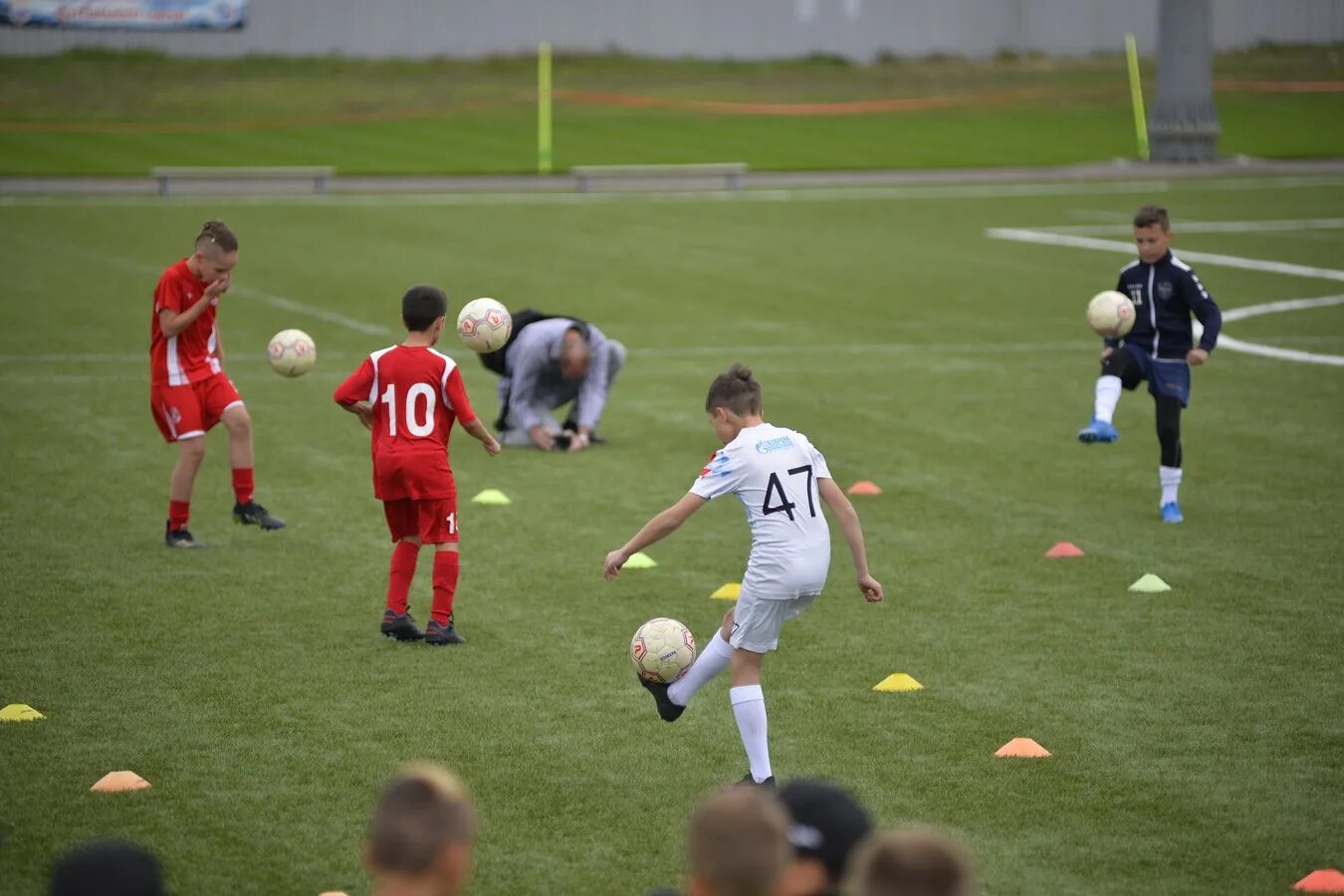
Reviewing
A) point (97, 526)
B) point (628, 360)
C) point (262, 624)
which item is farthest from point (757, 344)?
point (262, 624)

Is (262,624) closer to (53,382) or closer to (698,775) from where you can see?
(698,775)

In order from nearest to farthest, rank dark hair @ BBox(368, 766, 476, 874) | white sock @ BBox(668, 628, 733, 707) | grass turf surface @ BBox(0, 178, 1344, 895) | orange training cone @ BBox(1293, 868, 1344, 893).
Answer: dark hair @ BBox(368, 766, 476, 874) < orange training cone @ BBox(1293, 868, 1344, 893) < grass turf surface @ BBox(0, 178, 1344, 895) < white sock @ BBox(668, 628, 733, 707)

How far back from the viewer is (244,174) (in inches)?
1457

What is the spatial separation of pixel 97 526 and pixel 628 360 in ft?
27.2

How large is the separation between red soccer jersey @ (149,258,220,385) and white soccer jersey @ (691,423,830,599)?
5325 millimetres

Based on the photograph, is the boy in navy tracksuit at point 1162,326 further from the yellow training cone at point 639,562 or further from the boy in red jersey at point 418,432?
the boy in red jersey at point 418,432

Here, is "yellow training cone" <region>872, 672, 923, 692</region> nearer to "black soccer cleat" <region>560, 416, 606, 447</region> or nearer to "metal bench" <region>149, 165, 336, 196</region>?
"black soccer cleat" <region>560, 416, 606, 447</region>

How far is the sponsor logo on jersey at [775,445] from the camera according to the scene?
739 cm

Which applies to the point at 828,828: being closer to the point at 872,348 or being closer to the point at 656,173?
the point at 872,348

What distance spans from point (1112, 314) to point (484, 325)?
466 cm

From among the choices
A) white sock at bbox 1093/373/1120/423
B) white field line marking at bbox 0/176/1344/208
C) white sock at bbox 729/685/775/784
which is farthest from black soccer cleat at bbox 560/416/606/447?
white field line marking at bbox 0/176/1344/208

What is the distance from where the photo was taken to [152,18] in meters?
51.8

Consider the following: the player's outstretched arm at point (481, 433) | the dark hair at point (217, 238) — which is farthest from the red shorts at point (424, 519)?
the dark hair at point (217, 238)

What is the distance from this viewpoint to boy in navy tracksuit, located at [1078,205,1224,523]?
41.8ft
